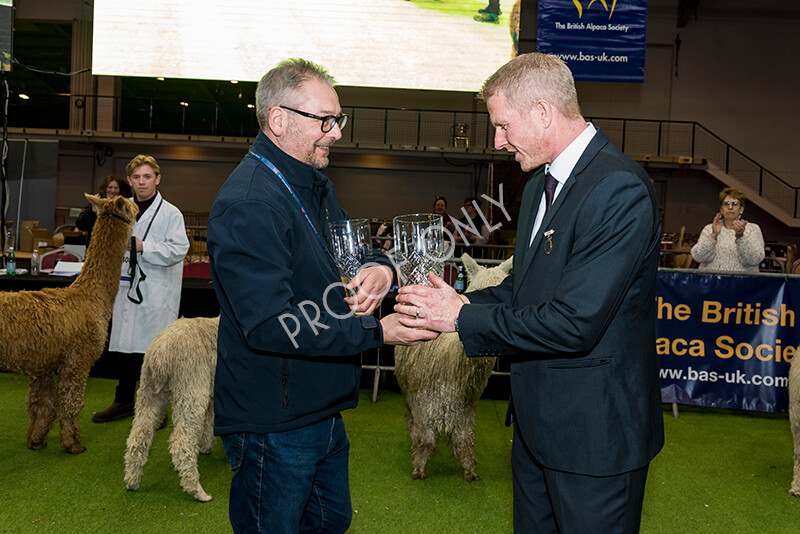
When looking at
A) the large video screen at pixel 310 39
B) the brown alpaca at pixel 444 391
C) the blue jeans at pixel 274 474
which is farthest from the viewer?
the large video screen at pixel 310 39

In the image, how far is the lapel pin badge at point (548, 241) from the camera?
5.77 feet

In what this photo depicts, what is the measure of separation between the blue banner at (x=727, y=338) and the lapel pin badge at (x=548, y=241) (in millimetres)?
4163

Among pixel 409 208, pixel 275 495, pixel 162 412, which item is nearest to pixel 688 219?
pixel 409 208

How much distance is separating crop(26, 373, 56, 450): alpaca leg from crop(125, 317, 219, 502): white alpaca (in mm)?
1066

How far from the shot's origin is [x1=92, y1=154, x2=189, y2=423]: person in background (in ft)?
15.2

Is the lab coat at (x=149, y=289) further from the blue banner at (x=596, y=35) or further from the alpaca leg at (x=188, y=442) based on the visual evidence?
the blue banner at (x=596, y=35)

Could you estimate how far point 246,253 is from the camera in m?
1.64

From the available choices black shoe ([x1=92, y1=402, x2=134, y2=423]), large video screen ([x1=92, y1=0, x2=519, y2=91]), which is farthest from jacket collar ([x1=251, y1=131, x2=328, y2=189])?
large video screen ([x1=92, y1=0, x2=519, y2=91])

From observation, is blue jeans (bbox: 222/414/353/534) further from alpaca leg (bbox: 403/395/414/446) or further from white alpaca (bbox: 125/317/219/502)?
alpaca leg (bbox: 403/395/414/446)

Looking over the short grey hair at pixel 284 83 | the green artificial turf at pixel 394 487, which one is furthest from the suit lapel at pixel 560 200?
the green artificial turf at pixel 394 487

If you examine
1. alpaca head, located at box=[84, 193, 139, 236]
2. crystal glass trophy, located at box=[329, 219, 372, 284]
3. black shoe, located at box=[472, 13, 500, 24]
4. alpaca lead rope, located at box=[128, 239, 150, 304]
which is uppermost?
black shoe, located at box=[472, 13, 500, 24]

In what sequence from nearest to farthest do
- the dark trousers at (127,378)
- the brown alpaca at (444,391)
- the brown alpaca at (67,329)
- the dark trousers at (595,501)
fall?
the dark trousers at (595,501)
the brown alpaca at (67,329)
the brown alpaca at (444,391)
the dark trousers at (127,378)

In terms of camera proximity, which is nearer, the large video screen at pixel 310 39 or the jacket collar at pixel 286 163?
the jacket collar at pixel 286 163

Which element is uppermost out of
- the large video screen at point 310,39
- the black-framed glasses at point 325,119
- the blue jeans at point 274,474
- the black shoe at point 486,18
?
the black shoe at point 486,18
